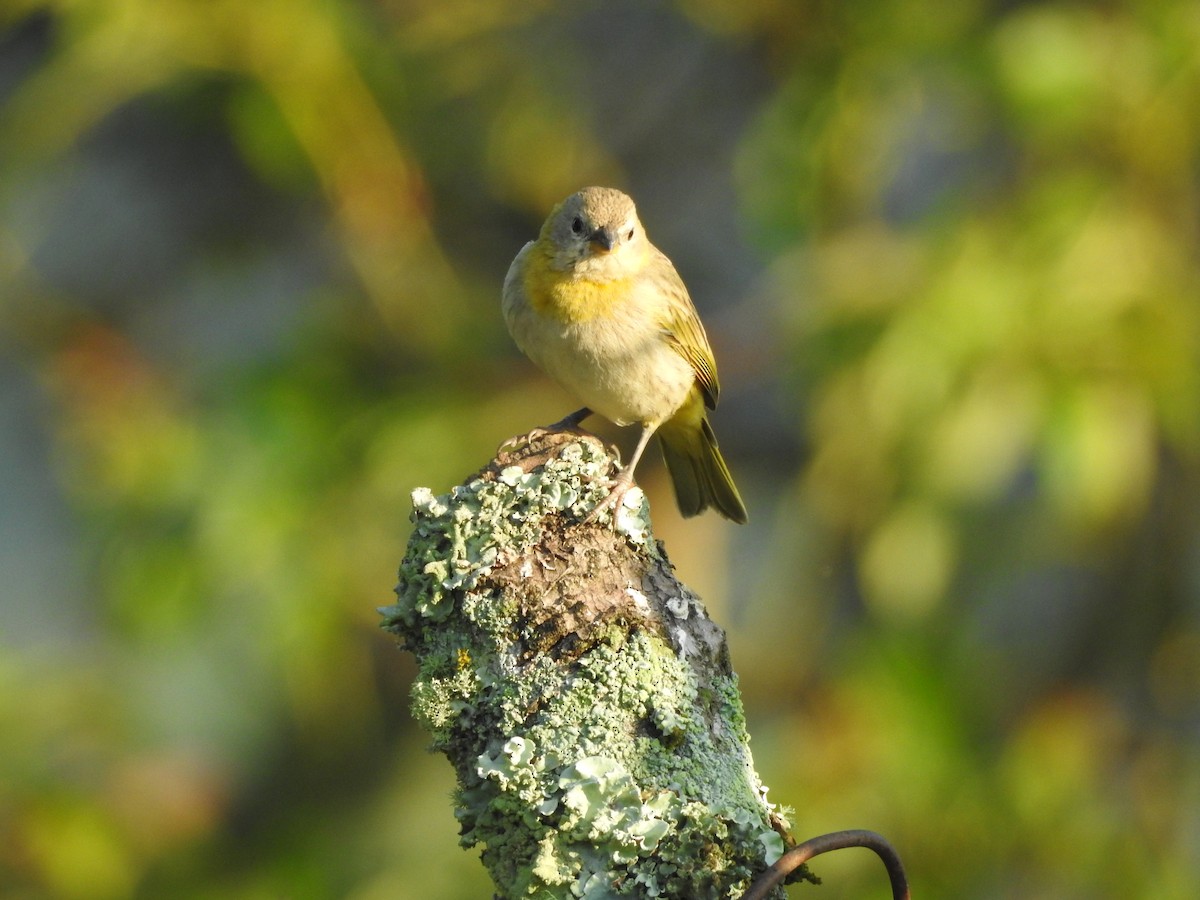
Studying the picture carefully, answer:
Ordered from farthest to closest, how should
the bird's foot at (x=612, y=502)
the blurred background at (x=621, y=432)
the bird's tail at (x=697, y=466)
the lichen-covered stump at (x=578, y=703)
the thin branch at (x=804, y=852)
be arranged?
1. the blurred background at (x=621, y=432)
2. the bird's tail at (x=697, y=466)
3. the bird's foot at (x=612, y=502)
4. the lichen-covered stump at (x=578, y=703)
5. the thin branch at (x=804, y=852)

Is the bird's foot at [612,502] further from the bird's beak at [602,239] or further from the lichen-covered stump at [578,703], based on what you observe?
the bird's beak at [602,239]

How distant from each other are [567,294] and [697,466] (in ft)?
2.67

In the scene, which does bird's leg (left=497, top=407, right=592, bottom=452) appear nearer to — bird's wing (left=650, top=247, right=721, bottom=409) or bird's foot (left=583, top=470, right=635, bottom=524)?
bird's wing (left=650, top=247, right=721, bottom=409)

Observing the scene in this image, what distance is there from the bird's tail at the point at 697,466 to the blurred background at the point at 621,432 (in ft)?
3.41

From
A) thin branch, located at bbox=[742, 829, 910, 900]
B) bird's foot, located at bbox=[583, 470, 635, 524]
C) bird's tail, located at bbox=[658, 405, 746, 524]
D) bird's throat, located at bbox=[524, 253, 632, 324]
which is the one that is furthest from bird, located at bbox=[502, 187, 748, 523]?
thin branch, located at bbox=[742, 829, 910, 900]

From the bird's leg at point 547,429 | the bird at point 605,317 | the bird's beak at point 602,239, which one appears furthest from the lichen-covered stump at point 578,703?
the bird's beak at point 602,239

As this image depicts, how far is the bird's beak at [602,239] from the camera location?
3.63 m

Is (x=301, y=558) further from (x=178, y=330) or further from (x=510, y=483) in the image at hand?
(x=510, y=483)

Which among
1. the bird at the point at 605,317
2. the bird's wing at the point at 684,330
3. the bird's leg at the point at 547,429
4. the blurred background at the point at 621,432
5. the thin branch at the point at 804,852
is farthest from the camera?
the blurred background at the point at 621,432

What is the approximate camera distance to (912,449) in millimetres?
5094

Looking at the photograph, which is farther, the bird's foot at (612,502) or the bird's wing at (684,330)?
the bird's wing at (684,330)

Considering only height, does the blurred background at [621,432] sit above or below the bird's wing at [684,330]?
above

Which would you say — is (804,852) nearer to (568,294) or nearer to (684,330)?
(568,294)

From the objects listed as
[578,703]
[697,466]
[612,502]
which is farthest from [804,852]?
[697,466]
